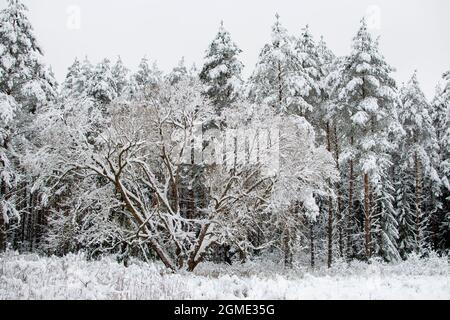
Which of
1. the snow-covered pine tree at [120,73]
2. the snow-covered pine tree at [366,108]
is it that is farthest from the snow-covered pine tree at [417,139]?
the snow-covered pine tree at [120,73]

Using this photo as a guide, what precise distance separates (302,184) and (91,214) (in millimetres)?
8120

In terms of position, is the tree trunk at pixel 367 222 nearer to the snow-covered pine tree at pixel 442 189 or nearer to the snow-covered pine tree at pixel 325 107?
the snow-covered pine tree at pixel 325 107

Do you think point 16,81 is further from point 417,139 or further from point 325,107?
point 417,139

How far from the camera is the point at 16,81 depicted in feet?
60.3

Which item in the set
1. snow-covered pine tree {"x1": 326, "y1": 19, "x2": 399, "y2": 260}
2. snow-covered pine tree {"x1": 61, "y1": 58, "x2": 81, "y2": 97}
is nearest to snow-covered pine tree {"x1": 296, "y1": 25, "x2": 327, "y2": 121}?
snow-covered pine tree {"x1": 326, "y1": 19, "x2": 399, "y2": 260}

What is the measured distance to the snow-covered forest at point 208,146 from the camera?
14.5 m

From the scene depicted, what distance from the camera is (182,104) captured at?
1602 cm

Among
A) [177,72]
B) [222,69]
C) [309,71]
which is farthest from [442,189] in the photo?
[177,72]

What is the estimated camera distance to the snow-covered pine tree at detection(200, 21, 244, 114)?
2325 cm

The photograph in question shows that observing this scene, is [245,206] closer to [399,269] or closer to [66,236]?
[399,269]

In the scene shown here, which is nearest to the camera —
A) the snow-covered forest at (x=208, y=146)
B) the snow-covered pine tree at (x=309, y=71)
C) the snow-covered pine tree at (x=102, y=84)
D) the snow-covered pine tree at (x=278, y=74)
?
the snow-covered forest at (x=208, y=146)

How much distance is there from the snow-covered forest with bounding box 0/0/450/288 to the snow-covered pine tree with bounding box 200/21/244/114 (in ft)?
0.29

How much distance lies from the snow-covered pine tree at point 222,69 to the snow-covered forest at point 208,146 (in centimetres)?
9
